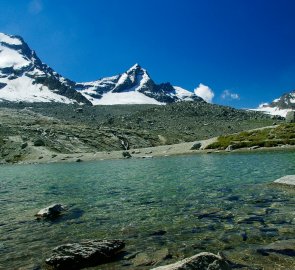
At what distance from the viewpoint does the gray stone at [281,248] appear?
1369 cm

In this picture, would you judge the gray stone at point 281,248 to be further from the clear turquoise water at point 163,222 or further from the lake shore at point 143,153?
the lake shore at point 143,153

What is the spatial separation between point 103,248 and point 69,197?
18283mm

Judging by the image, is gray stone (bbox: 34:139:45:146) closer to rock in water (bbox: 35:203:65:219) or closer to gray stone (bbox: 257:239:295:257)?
rock in water (bbox: 35:203:65:219)

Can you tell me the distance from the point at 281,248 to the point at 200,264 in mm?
5321

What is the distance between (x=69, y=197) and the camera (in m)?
31.9

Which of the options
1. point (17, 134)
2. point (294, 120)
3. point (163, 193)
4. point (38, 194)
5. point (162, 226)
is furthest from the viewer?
point (17, 134)

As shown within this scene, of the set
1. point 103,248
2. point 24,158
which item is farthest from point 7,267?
point 24,158

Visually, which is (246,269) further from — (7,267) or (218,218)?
(7,267)

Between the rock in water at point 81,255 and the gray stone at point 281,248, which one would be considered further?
the gray stone at point 281,248

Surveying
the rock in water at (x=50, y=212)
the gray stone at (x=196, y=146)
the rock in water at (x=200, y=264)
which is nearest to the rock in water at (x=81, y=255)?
the rock in water at (x=200, y=264)

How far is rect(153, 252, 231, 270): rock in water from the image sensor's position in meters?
10.1

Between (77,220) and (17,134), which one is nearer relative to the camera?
(77,220)

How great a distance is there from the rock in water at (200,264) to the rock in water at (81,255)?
4298mm

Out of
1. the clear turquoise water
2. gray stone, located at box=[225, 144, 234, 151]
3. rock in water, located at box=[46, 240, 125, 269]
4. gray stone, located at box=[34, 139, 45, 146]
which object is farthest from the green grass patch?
rock in water, located at box=[46, 240, 125, 269]
